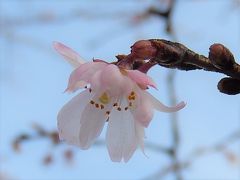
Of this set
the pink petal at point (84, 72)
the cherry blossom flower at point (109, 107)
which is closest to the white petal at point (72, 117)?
the cherry blossom flower at point (109, 107)

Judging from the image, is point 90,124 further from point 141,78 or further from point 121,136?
point 141,78

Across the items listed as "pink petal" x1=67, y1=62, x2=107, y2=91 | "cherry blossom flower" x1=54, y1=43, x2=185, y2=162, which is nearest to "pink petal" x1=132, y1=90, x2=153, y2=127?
"cherry blossom flower" x1=54, y1=43, x2=185, y2=162

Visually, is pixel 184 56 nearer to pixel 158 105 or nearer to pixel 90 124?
pixel 158 105

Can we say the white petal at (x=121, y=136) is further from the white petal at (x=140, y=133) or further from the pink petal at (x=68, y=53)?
the pink petal at (x=68, y=53)

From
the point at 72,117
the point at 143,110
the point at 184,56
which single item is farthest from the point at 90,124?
the point at 184,56

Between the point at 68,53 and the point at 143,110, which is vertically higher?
the point at 68,53

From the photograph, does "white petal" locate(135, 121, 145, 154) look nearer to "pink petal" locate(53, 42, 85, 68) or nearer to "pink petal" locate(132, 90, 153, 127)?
"pink petal" locate(132, 90, 153, 127)

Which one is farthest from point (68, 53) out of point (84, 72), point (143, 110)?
point (143, 110)

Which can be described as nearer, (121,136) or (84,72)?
(84,72)

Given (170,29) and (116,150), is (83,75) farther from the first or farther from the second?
(170,29)
